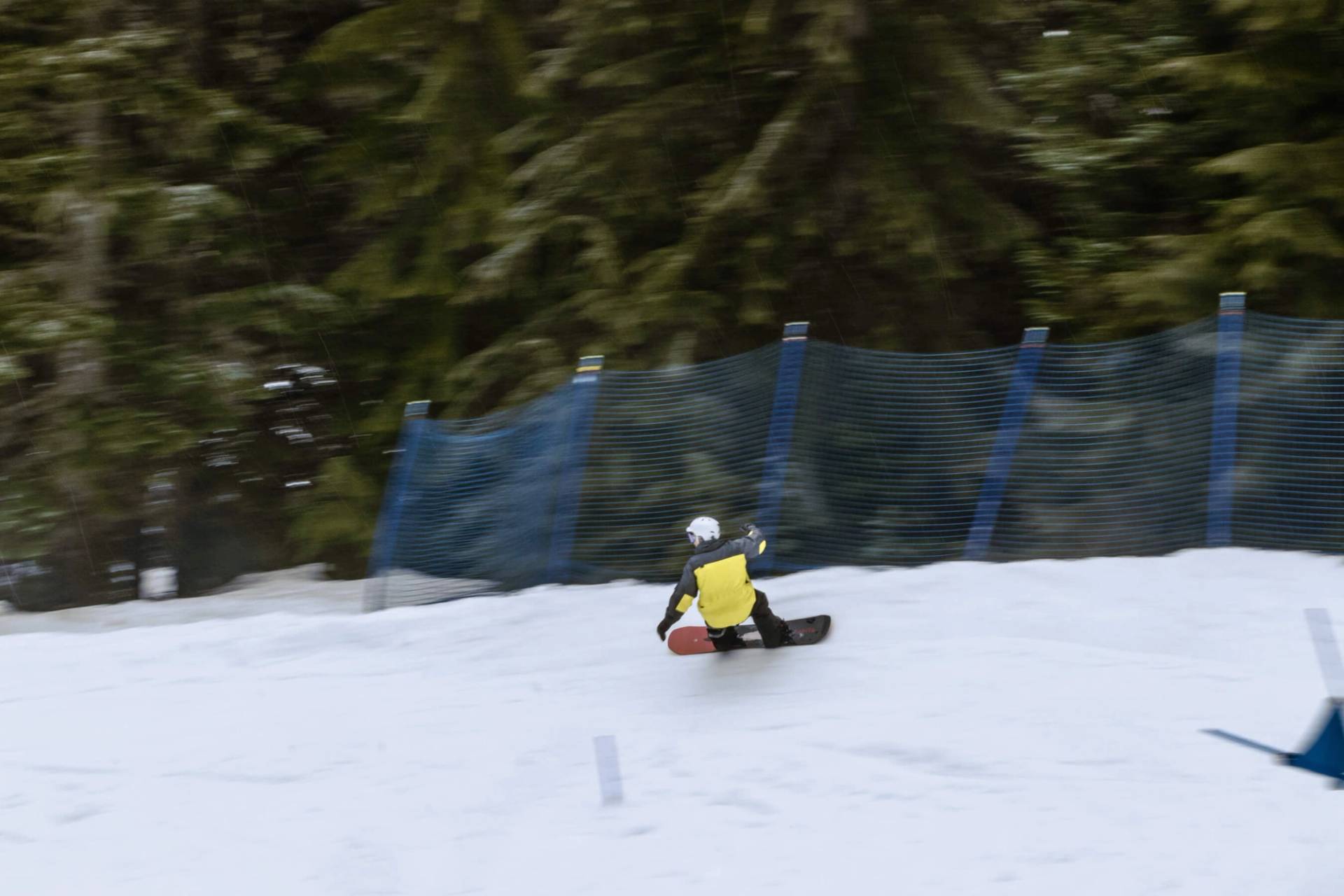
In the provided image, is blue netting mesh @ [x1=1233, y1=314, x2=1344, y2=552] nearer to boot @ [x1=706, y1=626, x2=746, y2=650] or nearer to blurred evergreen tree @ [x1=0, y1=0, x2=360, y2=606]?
boot @ [x1=706, y1=626, x2=746, y2=650]

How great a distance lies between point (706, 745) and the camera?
23.6 feet

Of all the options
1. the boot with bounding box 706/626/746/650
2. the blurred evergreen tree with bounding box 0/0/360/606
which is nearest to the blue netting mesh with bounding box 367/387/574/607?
the boot with bounding box 706/626/746/650

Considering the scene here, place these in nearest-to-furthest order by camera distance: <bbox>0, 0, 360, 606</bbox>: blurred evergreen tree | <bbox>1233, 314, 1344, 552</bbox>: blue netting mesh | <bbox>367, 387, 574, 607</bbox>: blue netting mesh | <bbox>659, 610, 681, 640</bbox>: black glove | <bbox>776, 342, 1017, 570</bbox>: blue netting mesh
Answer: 1. <bbox>659, 610, 681, 640</bbox>: black glove
2. <bbox>1233, 314, 1344, 552</bbox>: blue netting mesh
3. <bbox>776, 342, 1017, 570</bbox>: blue netting mesh
4. <bbox>367, 387, 574, 607</bbox>: blue netting mesh
5. <bbox>0, 0, 360, 606</bbox>: blurred evergreen tree

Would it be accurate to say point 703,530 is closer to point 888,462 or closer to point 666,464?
point 666,464

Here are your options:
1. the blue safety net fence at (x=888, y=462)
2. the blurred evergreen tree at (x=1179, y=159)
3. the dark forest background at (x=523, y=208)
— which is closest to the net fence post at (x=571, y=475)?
the blue safety net fence at (x=888, y=462)

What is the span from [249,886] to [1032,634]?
4715 millimetres

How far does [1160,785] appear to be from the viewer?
243 inches

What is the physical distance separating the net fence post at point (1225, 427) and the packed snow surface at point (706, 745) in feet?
0.87

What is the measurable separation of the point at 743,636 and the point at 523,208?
4.41 m

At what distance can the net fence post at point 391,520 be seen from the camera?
998 cm

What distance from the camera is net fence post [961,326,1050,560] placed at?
9.20 m

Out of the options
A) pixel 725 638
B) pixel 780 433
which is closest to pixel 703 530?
pixel 725 638

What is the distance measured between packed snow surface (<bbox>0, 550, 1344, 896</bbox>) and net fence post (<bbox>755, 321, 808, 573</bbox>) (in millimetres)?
464

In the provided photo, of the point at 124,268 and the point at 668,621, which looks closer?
the point at 668,621
